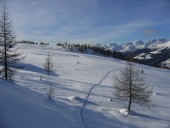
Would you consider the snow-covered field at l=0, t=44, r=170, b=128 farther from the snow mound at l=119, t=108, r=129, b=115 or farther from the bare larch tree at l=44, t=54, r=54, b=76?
the bare larch tree at l=44, t=54, r=54, b=76

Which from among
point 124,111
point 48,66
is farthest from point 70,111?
point 48,66

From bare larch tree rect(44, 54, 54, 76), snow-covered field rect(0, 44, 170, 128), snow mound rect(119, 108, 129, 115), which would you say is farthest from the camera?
bare larch tree rect(44, 54, 54, 76)

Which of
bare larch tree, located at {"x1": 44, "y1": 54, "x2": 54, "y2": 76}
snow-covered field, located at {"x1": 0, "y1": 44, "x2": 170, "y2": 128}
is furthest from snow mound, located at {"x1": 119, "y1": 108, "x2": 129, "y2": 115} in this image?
bare larch tree, located at {"x1": 44, "y1": 54, "x2": 54, "y2": 76}

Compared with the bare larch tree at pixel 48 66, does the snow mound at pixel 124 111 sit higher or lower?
lower

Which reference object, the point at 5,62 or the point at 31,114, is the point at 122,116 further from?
the point at 5,62

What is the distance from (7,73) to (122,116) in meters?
19.0

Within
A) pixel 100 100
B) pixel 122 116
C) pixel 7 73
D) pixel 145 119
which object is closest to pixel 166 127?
pixel 145 119

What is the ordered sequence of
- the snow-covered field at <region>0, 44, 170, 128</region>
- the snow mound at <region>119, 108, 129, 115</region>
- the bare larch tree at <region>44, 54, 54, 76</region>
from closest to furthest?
1. the snow-covered field at <region>0, 44, 170, 128</region>
2. the snow mound at <region>119, 108, 129, 115</region>
3. the bare larch tree at <region>44, 54, 54, 76</region>

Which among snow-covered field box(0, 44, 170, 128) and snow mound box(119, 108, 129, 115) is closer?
snow-covered field box(0, 44, 170, 128)

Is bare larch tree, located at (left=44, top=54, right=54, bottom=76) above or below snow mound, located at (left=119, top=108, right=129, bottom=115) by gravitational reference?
above

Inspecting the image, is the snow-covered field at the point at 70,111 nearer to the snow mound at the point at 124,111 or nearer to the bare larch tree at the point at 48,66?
the snow mound at the point at 124,111

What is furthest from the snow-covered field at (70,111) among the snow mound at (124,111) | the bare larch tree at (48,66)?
the bare larch tree at (48,66)

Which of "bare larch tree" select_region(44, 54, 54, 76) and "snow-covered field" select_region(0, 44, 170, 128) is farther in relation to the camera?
"bare larch tree" select_region(44, 54, 54, 76)

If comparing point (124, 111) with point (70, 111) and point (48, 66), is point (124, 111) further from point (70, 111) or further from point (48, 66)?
point (48, 66)
